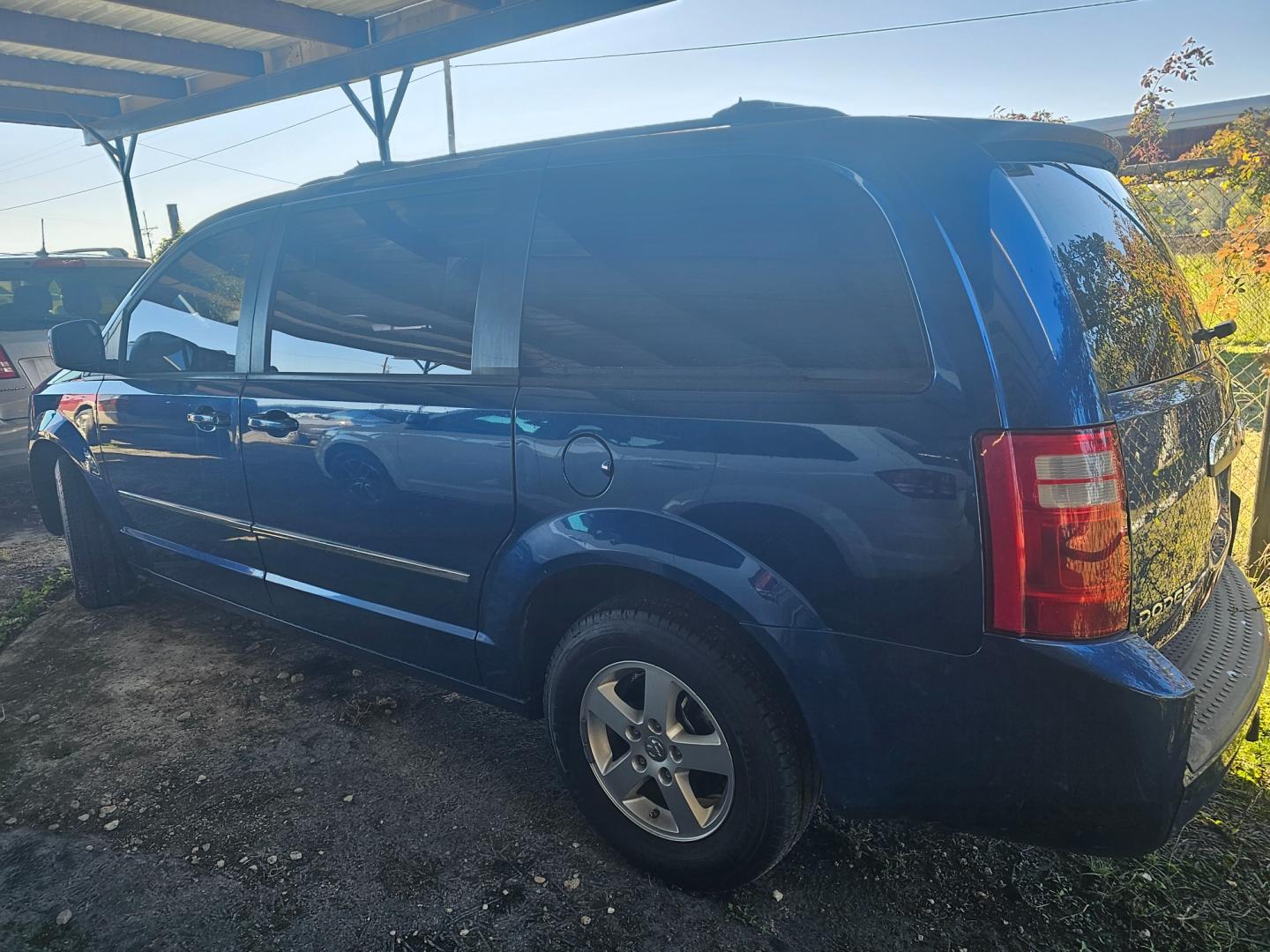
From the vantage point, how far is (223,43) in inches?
300

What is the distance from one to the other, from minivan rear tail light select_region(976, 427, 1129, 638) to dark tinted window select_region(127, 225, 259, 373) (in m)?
2.68

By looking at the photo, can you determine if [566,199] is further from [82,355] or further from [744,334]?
[82,355]

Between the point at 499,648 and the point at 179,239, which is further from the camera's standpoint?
the point at 179,239

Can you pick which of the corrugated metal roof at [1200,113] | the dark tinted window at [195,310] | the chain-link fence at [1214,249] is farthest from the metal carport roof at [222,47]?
the corrugated metal roof at [1200,113]

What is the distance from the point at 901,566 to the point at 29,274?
7.64m

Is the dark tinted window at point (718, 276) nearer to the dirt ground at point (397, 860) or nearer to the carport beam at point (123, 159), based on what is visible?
the dirt ground at point (397, 860)

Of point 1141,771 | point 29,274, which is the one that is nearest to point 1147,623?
point 1141,771

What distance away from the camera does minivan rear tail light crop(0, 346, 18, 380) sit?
20.9 feet

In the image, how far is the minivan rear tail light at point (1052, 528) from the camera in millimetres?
1539

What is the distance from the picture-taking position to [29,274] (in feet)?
22.1

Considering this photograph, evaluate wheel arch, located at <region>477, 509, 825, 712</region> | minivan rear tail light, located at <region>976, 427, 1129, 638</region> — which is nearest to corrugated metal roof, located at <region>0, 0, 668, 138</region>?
wheel arch, located at <region>477, 509, 825, 712</region>

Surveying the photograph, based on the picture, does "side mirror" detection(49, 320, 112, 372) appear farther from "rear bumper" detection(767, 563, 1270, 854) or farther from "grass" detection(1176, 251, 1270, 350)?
"grass" detection(1176, 251, 1270, 350)

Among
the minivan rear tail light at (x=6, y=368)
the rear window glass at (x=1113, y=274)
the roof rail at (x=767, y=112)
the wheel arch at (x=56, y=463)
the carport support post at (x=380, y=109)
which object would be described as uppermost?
the carport support post at (x=380, y=109)

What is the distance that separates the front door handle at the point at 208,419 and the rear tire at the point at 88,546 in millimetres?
1199
